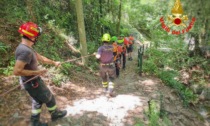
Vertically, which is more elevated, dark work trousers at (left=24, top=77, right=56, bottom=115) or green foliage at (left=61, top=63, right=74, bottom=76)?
dark work trousers at (left=24, top=77, right=56, bottom=115)

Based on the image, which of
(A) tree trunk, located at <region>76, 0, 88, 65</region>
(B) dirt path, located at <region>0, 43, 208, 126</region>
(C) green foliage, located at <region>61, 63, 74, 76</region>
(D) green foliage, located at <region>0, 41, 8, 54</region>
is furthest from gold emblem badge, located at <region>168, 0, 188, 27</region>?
(D) green foliage, located at <region>0, 41, 8, 54</region>

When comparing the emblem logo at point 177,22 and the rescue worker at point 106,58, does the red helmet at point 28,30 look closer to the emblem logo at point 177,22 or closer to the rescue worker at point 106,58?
the rescue worker at point 106,58

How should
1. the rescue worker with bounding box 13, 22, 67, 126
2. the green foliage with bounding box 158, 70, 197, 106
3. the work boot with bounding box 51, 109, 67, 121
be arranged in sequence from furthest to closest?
the green foliage with bounding box 158, 70, 197, 106 → the work boot with bounding box 51, 109, 67, 121 → the rescue worker with bounding box 13, 22, 67, 126

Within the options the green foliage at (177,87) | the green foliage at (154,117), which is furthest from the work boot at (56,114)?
the green foliage at (177,87)

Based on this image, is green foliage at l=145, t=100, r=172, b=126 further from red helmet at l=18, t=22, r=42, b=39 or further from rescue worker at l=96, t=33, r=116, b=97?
red helmet at l=18, t=22, r=42, b=39

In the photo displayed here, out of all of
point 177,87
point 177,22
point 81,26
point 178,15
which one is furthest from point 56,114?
point 177,22

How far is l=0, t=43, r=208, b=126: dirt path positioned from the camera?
5.34 meters

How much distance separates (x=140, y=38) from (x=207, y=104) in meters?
20.2

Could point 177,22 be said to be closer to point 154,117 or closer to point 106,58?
point 106,58

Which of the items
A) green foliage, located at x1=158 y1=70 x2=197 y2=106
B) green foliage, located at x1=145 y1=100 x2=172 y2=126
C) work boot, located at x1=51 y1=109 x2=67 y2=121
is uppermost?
work boot, located at x1=51 y1=109 x2=67 y2=121

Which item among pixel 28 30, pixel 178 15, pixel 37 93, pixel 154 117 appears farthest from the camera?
pixel 178 15

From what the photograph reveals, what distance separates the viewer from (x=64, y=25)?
12555 mm

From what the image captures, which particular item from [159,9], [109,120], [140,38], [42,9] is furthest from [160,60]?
[140,38]

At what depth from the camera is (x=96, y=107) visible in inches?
253
